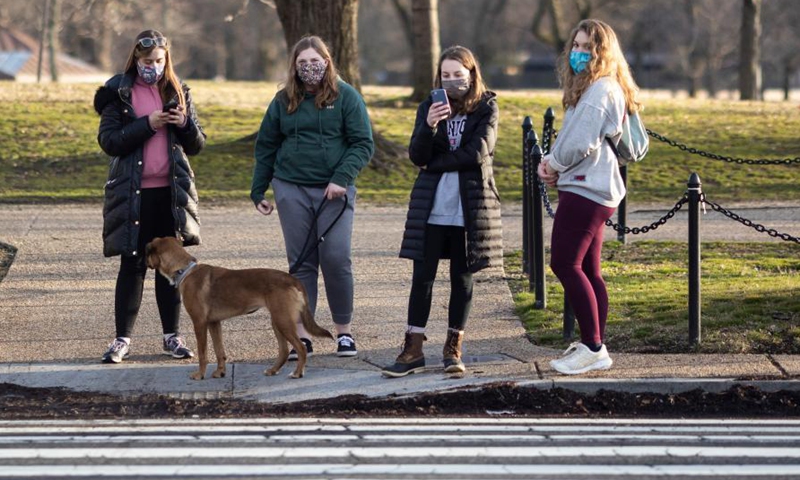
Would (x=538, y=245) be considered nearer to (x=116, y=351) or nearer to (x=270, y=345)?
(x=270, y=345)

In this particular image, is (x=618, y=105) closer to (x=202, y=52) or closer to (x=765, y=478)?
(x=765, y=478)

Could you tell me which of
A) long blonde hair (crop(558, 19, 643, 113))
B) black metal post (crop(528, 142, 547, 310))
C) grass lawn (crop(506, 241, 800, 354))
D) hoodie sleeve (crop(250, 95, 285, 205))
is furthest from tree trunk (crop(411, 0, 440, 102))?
long blonde hair (crop(558, 19, 643, 113))

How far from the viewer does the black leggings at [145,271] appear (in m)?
7.70

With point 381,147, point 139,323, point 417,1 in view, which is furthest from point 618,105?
point 417,1

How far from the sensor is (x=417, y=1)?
2397 cm

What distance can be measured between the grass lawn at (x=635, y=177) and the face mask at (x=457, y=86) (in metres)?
1.95

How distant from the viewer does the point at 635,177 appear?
739 inches

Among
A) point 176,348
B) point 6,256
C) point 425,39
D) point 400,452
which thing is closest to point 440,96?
point 400,452

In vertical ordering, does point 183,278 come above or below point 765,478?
above

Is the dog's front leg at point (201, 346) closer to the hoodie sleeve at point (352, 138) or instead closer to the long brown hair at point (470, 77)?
the hoodie sleeve at point (352, 138)

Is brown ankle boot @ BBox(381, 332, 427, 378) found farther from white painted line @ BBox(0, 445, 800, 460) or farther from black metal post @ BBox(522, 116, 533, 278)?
black metal post @ BBox(522, 116, 533, 278)

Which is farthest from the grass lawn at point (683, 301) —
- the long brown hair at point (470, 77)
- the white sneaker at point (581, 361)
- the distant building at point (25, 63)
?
the distant building at point (25, 63)

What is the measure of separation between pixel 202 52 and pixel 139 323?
6964cm

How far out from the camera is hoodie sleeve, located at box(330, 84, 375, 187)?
759 centimetres
